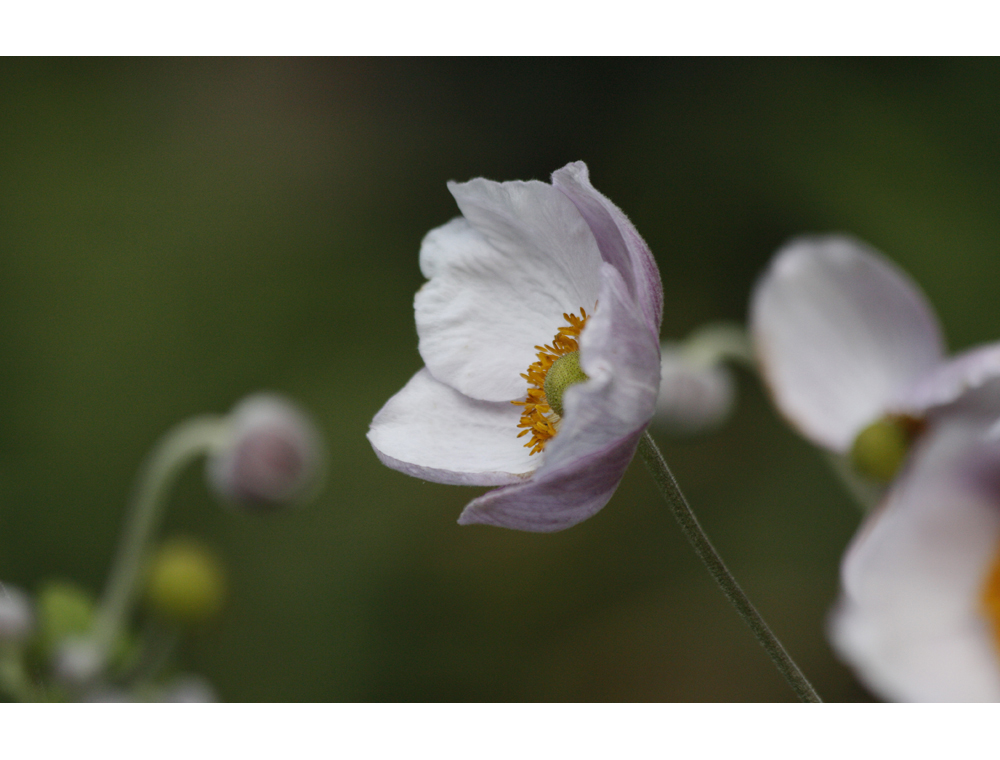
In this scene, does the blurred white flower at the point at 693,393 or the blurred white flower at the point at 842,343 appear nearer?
the blurred white flower at the point at 842,343

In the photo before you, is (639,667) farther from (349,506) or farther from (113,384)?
(113,384)

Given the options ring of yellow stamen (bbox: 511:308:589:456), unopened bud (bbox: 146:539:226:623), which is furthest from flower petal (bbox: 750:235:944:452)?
unopened bud (bbox: 146:539:226:623)

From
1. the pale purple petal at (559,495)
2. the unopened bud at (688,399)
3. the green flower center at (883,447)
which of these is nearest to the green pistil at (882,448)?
the green flower center at (883,447)

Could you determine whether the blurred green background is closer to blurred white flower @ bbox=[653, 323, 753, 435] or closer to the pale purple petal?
blurred white flower @ bbox=[653, 323, 753, 435]

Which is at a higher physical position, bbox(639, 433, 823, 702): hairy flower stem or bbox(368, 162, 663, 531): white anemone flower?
bbox(368, 162, 663, 531): white anemone flower

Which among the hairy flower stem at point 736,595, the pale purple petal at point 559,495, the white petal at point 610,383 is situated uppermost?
the white petal at point 610,383

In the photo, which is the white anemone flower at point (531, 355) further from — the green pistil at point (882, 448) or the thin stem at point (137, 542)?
the thin stem at point (137, 542)
